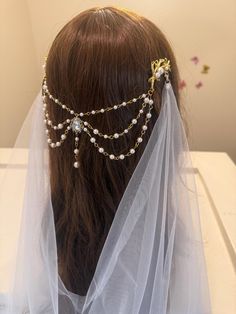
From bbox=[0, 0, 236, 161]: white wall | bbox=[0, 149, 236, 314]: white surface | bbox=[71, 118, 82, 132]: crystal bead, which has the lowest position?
bbox=[0, 149, 236, 314]: white surface

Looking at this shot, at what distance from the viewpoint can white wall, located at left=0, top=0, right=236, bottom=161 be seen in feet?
4.76

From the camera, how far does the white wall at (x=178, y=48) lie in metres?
1.45

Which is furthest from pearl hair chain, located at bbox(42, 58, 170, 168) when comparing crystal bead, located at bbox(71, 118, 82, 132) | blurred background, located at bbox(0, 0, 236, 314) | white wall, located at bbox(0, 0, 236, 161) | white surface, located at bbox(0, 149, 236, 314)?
white wall, located at bbox(0, 0, 236, 161)

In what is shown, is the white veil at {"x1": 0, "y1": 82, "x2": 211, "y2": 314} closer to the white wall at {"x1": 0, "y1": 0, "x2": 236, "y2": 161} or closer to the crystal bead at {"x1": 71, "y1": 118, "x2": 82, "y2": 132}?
the crystal bead at {"x1": 71, "y1": 118, "x2": 82, "y2": 132}

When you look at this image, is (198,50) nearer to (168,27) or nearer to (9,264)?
(168,27)

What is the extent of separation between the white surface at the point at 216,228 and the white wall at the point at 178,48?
475 mm

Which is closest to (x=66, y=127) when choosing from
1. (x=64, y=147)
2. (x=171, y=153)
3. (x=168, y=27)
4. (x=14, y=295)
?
(x=64, y=147)

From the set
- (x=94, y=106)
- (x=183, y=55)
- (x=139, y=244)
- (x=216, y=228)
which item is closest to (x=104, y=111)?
(x=94, y=106)

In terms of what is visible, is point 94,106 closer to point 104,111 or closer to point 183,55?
point 104,111

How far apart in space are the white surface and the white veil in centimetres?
8

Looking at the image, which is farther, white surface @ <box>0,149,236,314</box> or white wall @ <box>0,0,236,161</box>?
white wall @ <box>0,0,236,161</box>

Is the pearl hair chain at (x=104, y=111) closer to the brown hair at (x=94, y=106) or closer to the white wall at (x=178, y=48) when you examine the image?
the brown hair at (x=94, y=106)

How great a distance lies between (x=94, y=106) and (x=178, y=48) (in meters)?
1.12

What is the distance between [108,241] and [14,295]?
22cm
